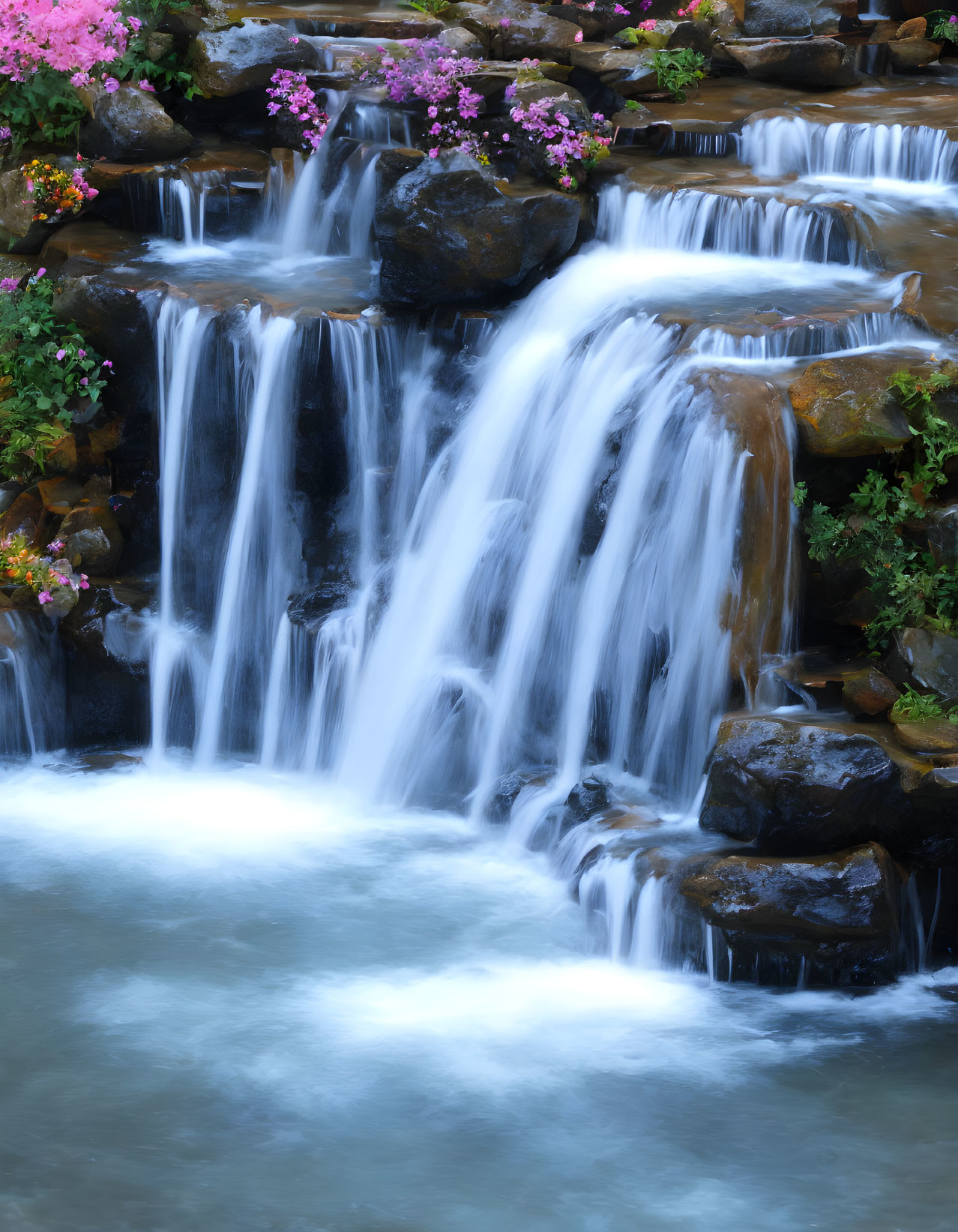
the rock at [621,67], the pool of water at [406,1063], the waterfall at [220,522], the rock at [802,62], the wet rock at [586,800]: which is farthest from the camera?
the rock at [802,62]

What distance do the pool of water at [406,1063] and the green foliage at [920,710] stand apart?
105 cm

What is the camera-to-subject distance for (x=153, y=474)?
322 inches

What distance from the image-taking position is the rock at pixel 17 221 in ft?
29.5

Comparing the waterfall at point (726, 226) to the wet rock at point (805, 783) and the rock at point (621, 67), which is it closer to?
the rock at point (621, 67)

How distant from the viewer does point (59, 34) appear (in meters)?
9.15

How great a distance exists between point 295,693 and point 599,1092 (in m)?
3.27

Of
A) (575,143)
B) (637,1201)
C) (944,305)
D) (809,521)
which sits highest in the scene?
(575,143)

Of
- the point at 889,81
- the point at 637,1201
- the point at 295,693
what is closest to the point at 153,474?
the point at 295,693

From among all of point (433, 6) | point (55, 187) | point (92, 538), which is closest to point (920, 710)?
point (92, 538)

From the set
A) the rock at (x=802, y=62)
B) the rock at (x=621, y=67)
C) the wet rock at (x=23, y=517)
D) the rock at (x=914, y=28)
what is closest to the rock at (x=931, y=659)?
the wet rock at (x=23, y=517)

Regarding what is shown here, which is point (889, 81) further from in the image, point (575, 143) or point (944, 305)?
point (944, 305)

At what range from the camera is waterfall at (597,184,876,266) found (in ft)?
26.9

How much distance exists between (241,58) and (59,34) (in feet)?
3.84

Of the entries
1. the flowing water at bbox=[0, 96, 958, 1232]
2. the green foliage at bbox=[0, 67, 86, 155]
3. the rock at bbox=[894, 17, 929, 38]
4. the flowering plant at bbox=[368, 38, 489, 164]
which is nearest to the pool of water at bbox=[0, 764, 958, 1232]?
the flowing water at bbox=[0, 96, 958, 1232]
